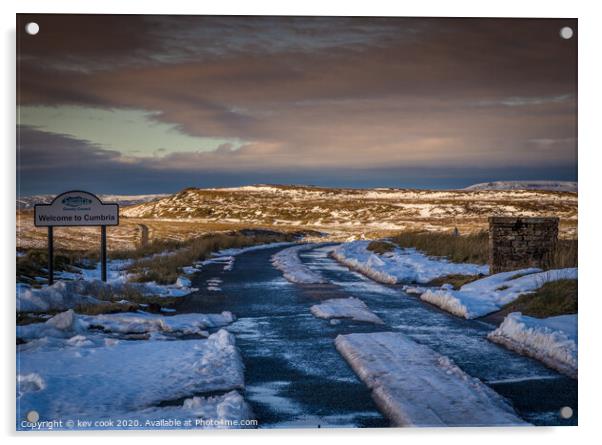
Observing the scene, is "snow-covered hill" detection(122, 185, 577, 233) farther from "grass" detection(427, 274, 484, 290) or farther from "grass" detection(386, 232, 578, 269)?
"grass" detection(427, 274, 484, 290)

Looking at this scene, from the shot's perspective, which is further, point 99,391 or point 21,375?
point 21,375

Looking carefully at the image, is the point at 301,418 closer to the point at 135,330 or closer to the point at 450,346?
the point at 450,346

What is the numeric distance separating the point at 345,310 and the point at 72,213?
4677 millimetres

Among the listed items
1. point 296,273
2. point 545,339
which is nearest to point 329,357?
point 545,339

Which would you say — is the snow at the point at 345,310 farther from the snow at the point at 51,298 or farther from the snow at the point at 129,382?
the snow at the point at 51,298

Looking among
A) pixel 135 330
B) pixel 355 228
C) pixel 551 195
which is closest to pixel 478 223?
pixel 355 228

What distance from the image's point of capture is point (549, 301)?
8.18 m

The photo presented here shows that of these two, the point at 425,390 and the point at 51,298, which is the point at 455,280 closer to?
the point at 425,390

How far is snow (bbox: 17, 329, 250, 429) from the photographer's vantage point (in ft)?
16.3

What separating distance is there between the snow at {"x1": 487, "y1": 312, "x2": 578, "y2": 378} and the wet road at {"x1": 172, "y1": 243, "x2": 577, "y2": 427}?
156mm

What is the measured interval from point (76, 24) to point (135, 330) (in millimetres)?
3605

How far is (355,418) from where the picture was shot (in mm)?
4668

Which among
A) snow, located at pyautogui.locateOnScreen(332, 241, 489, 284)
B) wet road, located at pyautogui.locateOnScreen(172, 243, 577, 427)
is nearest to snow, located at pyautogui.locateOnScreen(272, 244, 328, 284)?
snow, located at pyautogui.locateOnScreen(332, 241, 489, 284)

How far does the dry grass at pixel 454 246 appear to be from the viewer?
599 inches
